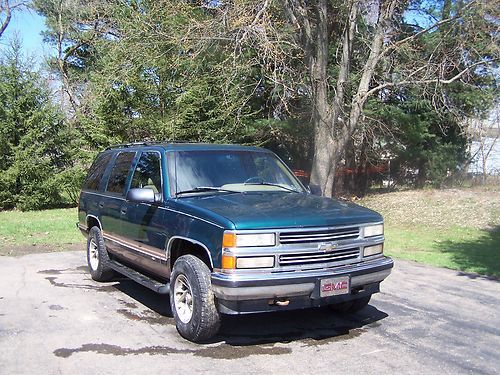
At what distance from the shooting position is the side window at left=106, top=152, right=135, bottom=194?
7227 mm

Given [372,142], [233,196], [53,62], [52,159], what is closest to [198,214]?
[233,196]

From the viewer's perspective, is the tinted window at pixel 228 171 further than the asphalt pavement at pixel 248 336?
Yes

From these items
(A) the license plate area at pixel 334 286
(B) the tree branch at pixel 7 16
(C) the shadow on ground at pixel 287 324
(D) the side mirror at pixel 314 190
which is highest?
(B) the tree branch at pixel 7 16

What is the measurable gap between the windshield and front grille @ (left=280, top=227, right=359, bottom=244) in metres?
1.29

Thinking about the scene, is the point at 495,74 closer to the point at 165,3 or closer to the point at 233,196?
the point at 165,3

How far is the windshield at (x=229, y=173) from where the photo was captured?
6.02m

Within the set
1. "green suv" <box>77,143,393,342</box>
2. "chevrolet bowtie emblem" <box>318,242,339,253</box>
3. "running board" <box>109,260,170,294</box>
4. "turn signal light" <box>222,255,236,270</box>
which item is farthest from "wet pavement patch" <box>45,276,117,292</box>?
"chevrolet bowtie emblem" <box>318,242,339,253</box>

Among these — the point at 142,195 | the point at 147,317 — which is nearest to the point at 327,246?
the point at 142,195

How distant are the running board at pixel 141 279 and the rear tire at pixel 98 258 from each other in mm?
224

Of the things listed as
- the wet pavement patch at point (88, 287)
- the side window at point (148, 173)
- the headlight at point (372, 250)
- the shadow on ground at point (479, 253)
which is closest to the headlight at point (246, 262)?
the headlight at point (372, 250)

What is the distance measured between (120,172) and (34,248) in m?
4.67

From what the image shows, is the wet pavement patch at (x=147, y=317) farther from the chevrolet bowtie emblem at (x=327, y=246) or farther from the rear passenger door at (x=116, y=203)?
the chevrolet bowtie emblem at (x=327, y=246)

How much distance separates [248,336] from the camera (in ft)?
18.2

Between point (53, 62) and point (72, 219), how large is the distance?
19.2 meters
